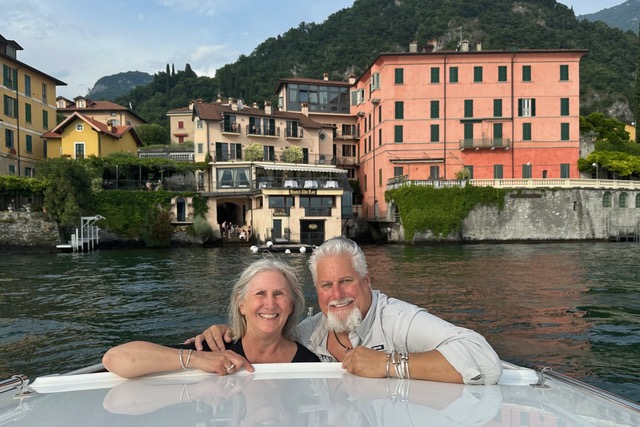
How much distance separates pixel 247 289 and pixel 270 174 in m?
32.3

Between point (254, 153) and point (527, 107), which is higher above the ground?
point (527, 107)

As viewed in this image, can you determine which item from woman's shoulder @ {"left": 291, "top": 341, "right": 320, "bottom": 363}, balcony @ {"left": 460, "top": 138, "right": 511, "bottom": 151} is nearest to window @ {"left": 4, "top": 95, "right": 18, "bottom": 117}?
balcony @ {"left": 460, "top": 138, "right": 511, "bottom": 151}

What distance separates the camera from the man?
2.30 m

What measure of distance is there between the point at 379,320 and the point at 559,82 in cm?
3763

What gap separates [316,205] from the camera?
102 feet

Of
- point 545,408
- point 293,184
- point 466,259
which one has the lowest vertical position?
point 466,259

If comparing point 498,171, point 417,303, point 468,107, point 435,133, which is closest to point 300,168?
point 435,133

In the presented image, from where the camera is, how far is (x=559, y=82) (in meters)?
34.9

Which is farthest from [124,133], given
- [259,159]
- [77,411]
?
[77,411]

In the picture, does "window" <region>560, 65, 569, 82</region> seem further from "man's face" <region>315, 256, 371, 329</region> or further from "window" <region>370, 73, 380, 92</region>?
"man's face" <region>315, 256, 371, 329</region>

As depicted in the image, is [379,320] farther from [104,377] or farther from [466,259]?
[466,259]

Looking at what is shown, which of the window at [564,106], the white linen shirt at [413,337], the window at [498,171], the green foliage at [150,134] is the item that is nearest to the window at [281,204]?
the window at [498,171]

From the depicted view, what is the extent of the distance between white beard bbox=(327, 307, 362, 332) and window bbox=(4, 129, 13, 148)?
36369 mm

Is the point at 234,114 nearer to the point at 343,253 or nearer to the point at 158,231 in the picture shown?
the point at 158,231
